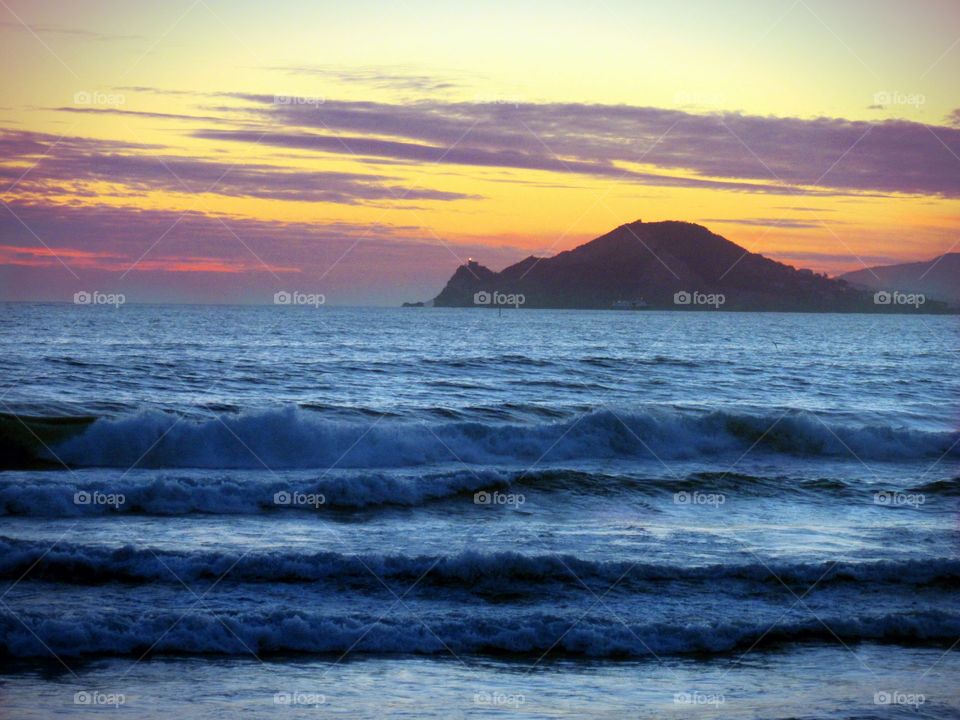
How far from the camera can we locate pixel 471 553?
40.2 ft

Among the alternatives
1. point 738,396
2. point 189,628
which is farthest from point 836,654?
A: point 738,396

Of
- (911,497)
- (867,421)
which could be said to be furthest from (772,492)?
(867,421)

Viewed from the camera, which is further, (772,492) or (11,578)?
(772,492)

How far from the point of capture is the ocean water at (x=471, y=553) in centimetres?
875

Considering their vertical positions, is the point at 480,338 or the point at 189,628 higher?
the point at 480,338

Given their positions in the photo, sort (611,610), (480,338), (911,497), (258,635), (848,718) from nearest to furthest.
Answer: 1. (848,718)
2. (258,635)
3. (611,610)
4. (911,497)
5. (480,338)

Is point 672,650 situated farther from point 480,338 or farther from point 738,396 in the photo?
point 480,338

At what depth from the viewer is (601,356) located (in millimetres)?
48000

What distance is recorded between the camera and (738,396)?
31.9 metres

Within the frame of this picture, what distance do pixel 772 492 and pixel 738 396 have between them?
14.1 metres

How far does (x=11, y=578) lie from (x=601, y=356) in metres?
38.5

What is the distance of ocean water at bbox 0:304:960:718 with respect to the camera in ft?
28.7

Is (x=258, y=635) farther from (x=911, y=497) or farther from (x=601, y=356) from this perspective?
(x=601, y=356)

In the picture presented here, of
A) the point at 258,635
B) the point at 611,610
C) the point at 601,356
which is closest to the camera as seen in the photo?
the point at 258,635
